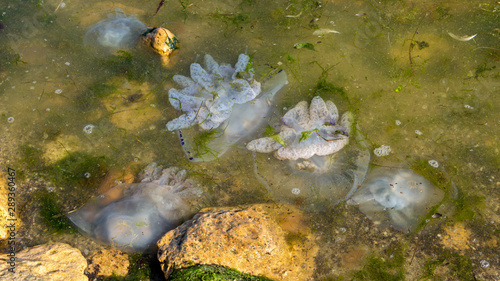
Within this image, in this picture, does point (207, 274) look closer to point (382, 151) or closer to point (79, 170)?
point (79, 170)

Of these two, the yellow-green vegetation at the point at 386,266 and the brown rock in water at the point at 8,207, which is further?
the brown rock in water at the point at 8,207

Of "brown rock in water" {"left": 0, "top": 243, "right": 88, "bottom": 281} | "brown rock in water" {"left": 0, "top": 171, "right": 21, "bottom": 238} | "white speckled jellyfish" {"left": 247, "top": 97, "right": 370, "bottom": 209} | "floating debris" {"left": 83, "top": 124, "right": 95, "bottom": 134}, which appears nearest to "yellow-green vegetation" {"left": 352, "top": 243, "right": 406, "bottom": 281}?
"white speckled jellyfish" {"left": 247, "top": 97, "right": 370, "bottom": 209}

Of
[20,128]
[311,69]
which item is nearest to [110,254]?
[20,128]

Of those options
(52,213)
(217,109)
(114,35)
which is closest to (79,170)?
(52,213)

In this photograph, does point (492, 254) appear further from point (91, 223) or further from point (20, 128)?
point (20, 128)

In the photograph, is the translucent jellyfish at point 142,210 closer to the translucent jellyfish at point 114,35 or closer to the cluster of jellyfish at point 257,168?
the cluster of jellyfish at point 257,168

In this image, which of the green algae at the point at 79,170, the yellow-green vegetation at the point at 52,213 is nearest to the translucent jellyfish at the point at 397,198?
the green algae at the point at 79,170
